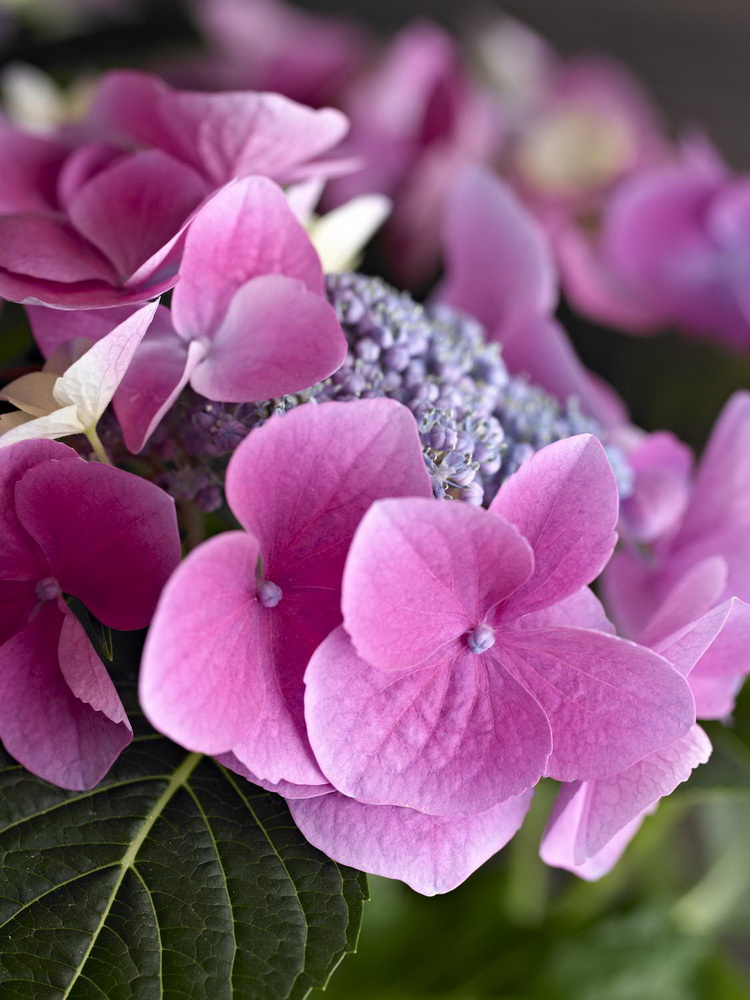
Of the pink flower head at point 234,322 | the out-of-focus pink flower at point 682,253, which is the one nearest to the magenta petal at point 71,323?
the pink flower head at point 234,322

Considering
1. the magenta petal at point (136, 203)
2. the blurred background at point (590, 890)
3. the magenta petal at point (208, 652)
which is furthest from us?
the blurred background at point (590, 890)

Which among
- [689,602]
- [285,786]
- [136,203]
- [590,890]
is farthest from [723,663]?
[590,890]

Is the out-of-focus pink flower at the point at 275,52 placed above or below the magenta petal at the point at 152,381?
below

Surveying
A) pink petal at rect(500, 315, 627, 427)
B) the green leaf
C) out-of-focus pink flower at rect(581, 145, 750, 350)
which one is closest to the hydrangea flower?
the green leaf

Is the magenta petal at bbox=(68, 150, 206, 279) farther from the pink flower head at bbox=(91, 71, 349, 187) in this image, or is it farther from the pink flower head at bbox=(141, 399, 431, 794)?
the pink flower head at bbox=(141, 399, 431, 794)

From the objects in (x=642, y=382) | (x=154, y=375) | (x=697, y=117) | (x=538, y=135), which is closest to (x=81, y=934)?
(x=154, y=375)

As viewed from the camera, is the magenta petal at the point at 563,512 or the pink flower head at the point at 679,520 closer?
the magenta petal at the point at 563,512

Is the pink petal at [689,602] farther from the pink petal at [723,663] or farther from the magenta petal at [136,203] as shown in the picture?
the magenta petal at [136,203]
